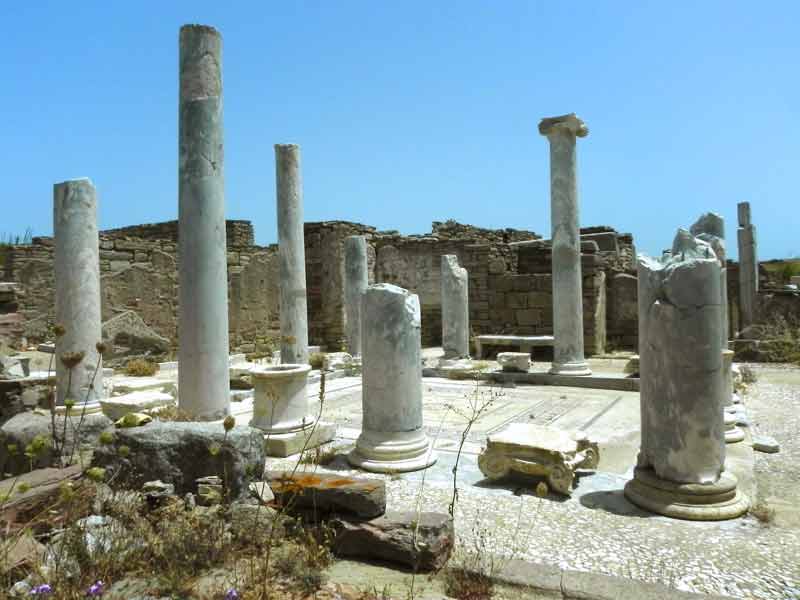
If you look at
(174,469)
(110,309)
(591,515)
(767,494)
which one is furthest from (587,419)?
(110,309)

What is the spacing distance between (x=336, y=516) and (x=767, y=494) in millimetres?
3516

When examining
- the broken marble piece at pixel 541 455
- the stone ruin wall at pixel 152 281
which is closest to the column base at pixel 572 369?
the broken marble piece at pixel 541 455

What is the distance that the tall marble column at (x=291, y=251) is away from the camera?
1034 cm

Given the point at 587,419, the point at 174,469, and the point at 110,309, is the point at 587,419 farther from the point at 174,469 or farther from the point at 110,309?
the point at 110,309

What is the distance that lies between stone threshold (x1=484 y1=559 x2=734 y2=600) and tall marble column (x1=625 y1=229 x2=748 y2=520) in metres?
1.27

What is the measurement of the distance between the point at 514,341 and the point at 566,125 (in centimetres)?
500

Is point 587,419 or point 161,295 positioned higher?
point 161,295

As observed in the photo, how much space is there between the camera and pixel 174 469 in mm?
4172

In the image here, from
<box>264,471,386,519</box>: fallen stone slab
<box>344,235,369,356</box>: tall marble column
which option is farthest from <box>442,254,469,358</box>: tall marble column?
<box>264,471,386,519</box>: fallen stone slab

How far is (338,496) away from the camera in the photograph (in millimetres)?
3729

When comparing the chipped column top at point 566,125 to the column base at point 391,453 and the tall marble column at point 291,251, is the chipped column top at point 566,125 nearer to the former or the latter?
the tall marble column at point 291,251

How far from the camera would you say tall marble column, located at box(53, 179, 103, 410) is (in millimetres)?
7043

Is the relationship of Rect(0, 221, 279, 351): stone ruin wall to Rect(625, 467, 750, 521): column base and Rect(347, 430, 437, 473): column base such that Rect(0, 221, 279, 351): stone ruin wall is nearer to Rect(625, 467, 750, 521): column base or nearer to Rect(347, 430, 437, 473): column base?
Rect(347, 430, 437, 473): column base

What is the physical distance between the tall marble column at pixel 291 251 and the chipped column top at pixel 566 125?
435cm
